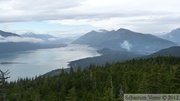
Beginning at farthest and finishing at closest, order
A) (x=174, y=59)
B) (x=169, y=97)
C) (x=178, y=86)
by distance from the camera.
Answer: (x=174, y=59), (x=178, y=86), (x=169, y=97)

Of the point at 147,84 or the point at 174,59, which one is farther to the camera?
the point at 174,59

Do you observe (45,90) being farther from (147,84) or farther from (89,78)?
(147,84)

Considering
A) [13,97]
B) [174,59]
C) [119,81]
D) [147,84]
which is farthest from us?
[174,59]

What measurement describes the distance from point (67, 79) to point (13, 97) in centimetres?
3164

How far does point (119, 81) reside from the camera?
9881 centimetres

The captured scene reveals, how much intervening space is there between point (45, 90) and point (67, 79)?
15.1m

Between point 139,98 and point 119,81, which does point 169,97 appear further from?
point 119,81

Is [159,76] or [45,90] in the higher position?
[159,76]

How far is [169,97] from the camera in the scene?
20766 mm

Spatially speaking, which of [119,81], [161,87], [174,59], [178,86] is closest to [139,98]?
[161,87]

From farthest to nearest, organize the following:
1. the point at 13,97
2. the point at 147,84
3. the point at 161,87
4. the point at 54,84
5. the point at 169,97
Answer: the point at 54,84
the point at 13,97
the point at 161,87
the point at 147,84
the point at 169,97

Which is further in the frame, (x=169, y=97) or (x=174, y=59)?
(x=174, y=59)

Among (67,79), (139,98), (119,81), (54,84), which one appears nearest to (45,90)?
(54,84)

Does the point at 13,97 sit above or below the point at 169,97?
below
